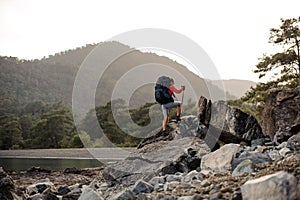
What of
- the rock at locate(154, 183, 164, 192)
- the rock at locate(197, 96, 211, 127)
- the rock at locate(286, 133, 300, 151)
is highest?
the rock at locate(197, 96, 211, 127)

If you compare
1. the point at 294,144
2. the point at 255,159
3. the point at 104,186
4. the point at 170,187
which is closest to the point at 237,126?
the point at 294,144

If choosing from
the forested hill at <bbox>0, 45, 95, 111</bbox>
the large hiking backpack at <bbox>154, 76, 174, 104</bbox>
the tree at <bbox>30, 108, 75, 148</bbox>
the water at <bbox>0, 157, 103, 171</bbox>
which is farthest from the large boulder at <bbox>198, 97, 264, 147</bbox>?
the forested hill at <bbox>0, 45, 95, 111</bbox>

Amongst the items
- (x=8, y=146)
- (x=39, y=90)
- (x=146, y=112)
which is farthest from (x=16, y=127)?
(x=39, y=90)

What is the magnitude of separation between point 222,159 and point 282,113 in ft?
17.4

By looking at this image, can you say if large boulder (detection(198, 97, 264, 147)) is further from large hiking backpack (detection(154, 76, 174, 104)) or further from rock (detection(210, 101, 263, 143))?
large hiking backpack (detection(154, 76, 174, 104))

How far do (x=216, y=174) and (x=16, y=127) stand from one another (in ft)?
135

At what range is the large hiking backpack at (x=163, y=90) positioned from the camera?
8945 millimetres

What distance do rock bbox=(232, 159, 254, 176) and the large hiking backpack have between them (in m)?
3.62

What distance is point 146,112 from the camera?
33.1m

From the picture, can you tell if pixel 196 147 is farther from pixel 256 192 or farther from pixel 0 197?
pixel 256 192

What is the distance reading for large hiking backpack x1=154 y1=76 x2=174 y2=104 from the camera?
8945 mm

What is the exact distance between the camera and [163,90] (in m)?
9.09

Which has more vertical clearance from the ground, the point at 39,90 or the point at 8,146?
the point at 39,90

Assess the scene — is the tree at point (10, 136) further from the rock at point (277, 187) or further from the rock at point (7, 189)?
the rock at point (277, 187)
